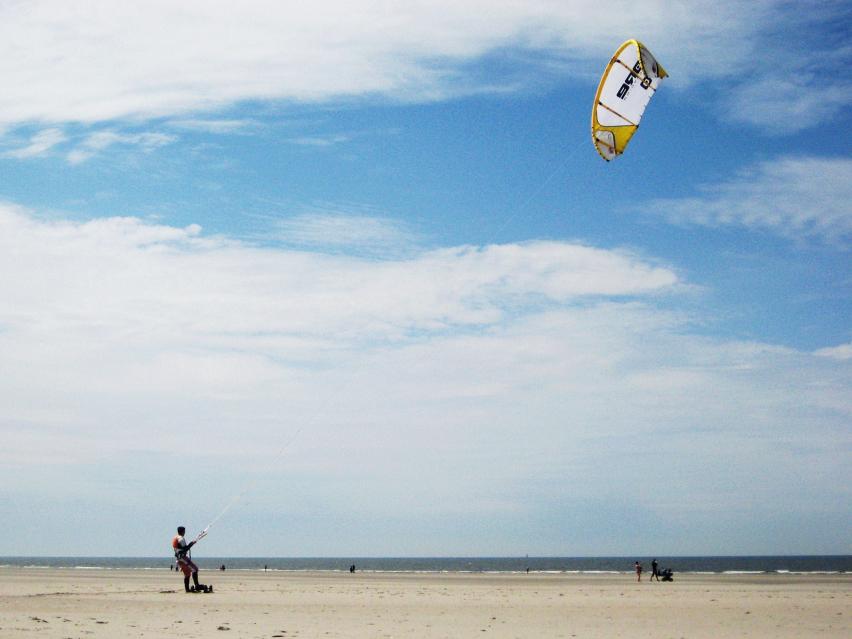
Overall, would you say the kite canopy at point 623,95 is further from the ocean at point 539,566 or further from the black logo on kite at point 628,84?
the ocean at point 539,566

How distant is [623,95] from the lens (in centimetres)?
1280

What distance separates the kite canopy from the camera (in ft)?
41.2

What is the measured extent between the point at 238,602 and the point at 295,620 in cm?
268

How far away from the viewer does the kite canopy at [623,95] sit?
12.6 meters

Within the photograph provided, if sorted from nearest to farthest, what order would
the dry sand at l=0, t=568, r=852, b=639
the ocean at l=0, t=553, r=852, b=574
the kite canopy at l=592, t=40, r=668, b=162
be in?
the dry sand at l=0, t=568, r=852, b=639 → the kite canopy at l=592, t=40, r=668, b=162 → the ocean at l=0, t=553, r=852, b=574

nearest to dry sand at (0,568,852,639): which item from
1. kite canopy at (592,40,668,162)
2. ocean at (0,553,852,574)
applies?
kite canopy at (592,40,668,162)

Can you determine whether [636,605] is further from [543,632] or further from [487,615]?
[543,632]

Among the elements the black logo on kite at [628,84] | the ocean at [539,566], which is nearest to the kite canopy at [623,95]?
the black logo on kite at [628,84]

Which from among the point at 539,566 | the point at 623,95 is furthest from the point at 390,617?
the point at 539,566

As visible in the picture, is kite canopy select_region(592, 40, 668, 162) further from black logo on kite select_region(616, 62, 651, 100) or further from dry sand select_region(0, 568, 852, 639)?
dry sand select_region(0, 568, 852, 639)

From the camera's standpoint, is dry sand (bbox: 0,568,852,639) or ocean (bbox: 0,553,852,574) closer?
dry sand (bbox: 0,568,852,639)

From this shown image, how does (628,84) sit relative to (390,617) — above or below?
above

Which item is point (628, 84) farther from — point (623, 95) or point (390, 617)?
point (390, 617)

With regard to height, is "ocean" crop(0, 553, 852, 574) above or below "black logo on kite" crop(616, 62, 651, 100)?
below
